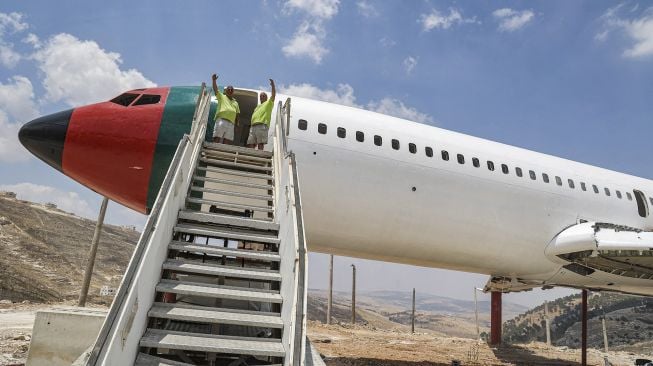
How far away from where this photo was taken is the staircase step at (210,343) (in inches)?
160

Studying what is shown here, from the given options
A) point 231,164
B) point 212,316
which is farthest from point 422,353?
point 212,316

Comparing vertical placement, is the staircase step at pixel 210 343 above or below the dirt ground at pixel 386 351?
above

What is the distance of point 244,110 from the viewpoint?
9.75 meters

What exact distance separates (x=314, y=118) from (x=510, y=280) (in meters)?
6.84

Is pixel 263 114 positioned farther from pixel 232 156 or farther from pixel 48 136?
pixel 48 136

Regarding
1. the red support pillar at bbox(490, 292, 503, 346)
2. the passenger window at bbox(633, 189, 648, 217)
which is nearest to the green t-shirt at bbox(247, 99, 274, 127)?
the red support pillar at bbox(490, 292, 503, 346)

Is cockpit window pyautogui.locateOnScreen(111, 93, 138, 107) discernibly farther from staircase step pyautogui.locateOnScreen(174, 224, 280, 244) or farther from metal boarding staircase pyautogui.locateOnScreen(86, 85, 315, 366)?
staircase step pyautogui.locateOnScreen(174, 224, 280, 244)

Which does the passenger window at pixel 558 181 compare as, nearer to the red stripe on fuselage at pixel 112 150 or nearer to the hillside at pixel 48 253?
the red stripe on fuselage at pixel 112 150

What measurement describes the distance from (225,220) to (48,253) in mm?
40305

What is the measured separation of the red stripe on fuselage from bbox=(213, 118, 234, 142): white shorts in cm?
94


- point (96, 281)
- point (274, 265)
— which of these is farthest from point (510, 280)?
point (96, 281)

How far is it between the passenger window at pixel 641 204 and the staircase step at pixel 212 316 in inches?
482

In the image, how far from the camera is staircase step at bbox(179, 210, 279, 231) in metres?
5.83

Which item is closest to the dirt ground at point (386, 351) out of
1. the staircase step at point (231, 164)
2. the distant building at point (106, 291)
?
the distant building at point (106, 291)
